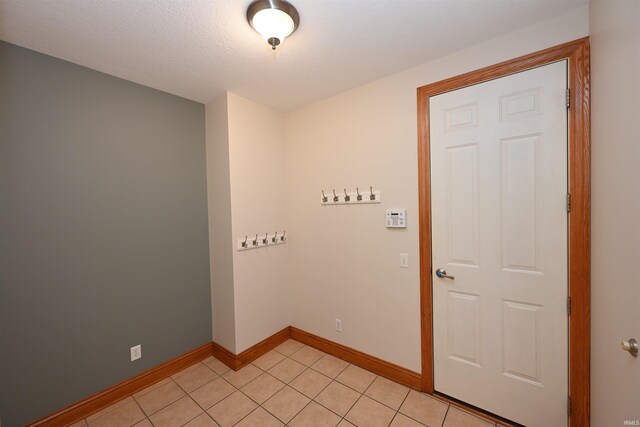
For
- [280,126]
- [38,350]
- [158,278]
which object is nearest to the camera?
[38,350]

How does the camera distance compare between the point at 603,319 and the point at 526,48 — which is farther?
the point at 526,48

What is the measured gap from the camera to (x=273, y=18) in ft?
4.22

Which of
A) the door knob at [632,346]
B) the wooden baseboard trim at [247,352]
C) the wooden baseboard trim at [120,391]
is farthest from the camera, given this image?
the wooden baseboard trim at [247,352]

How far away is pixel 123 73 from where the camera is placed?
189cm

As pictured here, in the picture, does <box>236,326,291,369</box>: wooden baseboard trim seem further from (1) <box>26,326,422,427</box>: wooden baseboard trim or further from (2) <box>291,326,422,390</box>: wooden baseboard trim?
(2) <box>291,326,422,390</box>: wooden baseboard trim

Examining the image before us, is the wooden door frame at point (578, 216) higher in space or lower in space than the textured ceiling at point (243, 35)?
lower

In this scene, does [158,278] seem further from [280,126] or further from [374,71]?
[374,71]

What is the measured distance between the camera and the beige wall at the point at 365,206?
1899 millimetres

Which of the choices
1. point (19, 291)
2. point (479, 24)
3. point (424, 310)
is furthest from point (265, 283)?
point (479, 24)

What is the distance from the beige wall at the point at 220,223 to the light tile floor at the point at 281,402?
15.0 inches

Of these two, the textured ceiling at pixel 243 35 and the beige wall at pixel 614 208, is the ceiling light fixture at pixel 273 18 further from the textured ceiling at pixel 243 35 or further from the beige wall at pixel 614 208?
the beige wall at pixel 614 208

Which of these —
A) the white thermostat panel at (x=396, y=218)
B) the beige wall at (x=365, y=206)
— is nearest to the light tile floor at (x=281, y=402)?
the beige wall at (x=365, y=206)

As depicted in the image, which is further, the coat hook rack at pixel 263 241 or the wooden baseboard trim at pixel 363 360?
the coat hook rack at pixel 263 241

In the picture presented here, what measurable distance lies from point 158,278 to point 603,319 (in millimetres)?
2945
